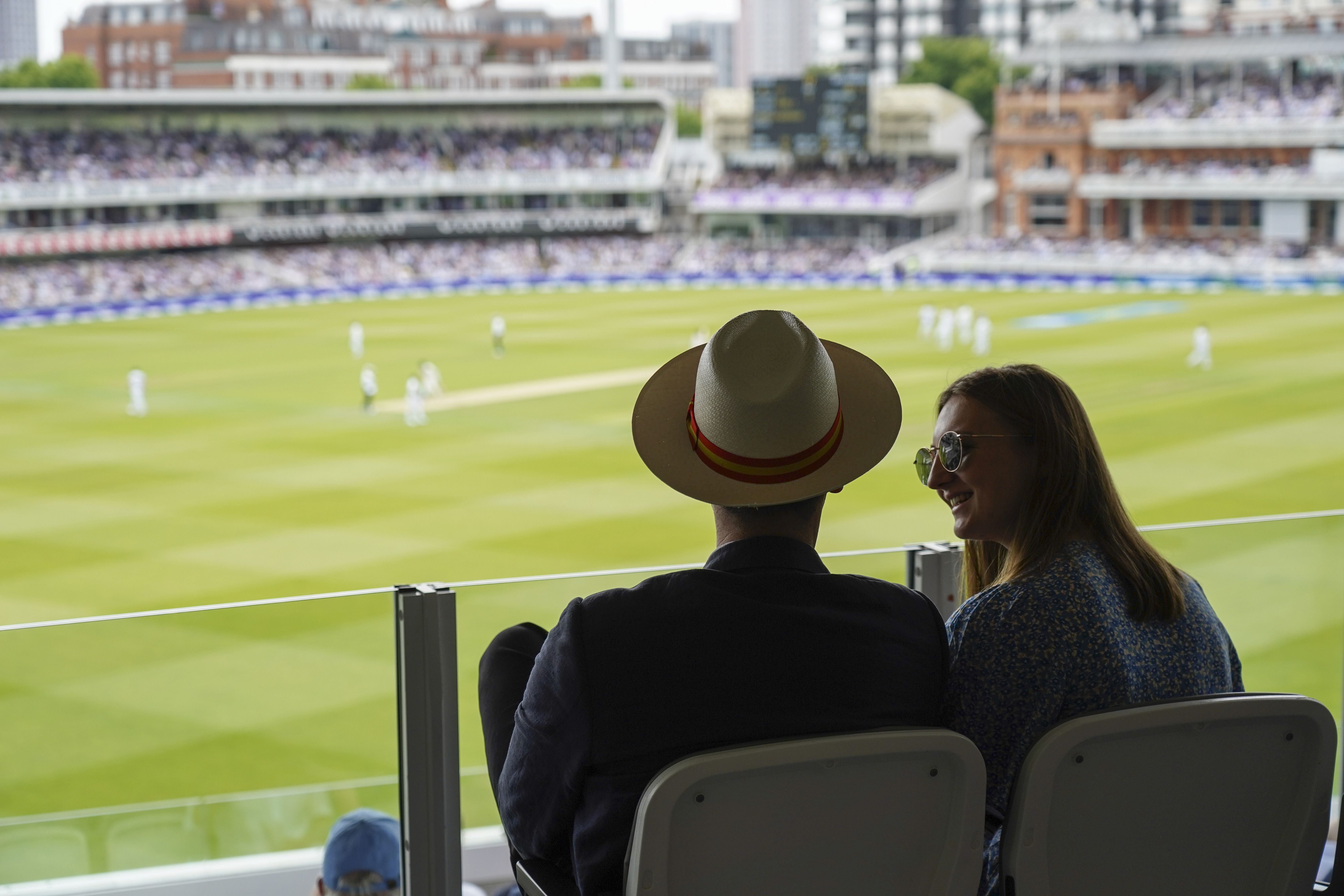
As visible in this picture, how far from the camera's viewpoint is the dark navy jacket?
6.66 ft

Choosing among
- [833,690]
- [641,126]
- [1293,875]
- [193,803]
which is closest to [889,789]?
[833,690]

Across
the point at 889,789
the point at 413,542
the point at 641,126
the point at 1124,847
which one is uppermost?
the point at 641,126

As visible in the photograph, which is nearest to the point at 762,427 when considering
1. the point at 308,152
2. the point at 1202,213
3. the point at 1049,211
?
the point at 1202,213

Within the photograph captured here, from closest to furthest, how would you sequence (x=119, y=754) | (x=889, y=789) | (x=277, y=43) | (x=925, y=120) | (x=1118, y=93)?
(x=889, y=789) < (x=119, y=754) < (x=1118, y=93) < (x=925, y=120) < (x=277, y=43)

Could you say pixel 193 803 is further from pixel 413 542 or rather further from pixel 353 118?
pixel 353 118

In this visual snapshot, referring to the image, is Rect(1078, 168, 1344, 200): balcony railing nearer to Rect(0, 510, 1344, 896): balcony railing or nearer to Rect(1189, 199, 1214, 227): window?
Rect(1189, 199, 1214, 227): window

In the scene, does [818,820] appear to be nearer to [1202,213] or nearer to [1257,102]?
[1202,213]

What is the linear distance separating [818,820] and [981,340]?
28.1 m

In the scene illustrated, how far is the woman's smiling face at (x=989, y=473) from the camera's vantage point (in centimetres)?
256

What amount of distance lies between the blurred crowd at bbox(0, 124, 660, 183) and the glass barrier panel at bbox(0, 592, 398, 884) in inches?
1939

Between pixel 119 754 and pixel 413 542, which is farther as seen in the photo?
pixel 413 542

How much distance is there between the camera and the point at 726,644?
207 centimetres

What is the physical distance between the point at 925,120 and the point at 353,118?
24952 mm

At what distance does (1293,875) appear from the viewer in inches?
92.2
